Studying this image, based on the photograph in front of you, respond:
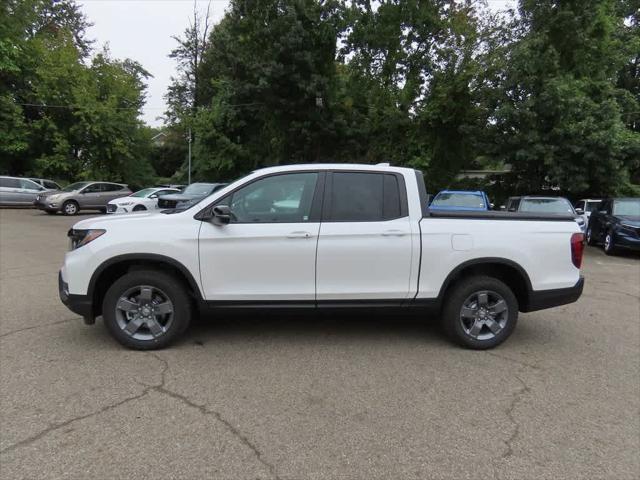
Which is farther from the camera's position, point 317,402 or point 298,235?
point 298,235

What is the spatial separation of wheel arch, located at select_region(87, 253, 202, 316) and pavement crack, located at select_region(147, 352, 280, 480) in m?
0.79

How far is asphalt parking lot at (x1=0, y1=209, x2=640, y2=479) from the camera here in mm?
2797

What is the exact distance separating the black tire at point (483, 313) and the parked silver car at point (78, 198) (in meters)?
21.1

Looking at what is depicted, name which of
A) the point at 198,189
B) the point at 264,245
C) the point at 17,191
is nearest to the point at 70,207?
the point at 17,191

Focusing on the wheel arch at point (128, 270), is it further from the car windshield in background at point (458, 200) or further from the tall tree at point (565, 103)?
the tall tree at point (565, 103)

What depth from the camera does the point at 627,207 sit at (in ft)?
44.4

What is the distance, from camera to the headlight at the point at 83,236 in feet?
14.6

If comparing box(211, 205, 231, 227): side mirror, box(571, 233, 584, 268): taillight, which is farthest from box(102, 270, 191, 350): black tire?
box(571, 233, 584, 268): taillight

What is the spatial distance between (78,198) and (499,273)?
21.7 metres

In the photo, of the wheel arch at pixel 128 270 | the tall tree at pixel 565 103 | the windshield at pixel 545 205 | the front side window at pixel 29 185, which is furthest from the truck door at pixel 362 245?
the front side window at pixel 29 185

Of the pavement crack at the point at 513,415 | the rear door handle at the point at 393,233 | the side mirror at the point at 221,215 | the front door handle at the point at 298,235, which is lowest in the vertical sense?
the pavement crack at the point at 513,415

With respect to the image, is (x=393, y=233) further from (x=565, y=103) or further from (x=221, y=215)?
(x=565, y=103)

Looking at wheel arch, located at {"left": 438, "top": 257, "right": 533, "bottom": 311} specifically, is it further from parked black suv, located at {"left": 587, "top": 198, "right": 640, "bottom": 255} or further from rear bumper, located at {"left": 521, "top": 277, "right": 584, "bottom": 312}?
parked black suv, located at {"left": 587, "top": 198, "right": 640, "bottom": 255}

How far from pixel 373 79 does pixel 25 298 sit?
17831mm
